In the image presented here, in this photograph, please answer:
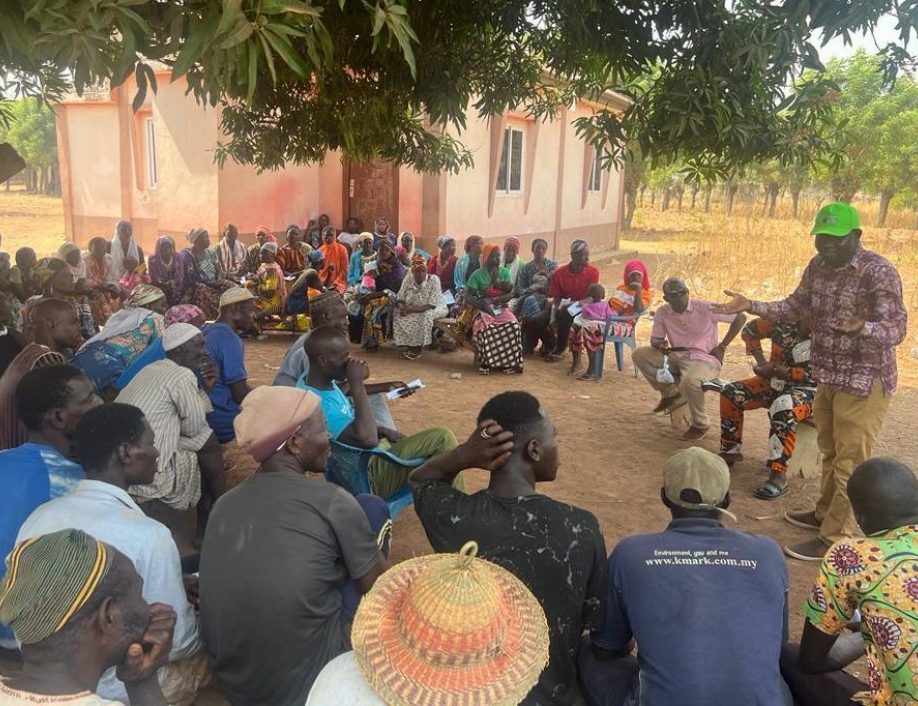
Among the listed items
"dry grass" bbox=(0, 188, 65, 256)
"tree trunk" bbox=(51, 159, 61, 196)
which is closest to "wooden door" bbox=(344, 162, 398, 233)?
"dry grass" bbox=(0, 188, 65, 256)

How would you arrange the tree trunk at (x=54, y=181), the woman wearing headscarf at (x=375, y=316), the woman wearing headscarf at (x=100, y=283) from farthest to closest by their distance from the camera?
the tree trunk at (x=54, y=181) < the woman wearing headscarf at (x=375, y=316) < the woman wearing headscarf at (x=100, y=283)

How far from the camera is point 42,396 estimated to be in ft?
9.91

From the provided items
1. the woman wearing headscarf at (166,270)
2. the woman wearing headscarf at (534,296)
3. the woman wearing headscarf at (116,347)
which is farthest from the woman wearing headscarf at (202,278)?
the woman wearing headscarf at (116,347)

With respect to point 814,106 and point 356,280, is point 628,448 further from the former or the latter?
point 356,280

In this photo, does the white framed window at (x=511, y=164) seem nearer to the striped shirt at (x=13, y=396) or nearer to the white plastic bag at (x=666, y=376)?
the white plastic bag at (x=666, y=376)

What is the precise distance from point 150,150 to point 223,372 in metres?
10.9

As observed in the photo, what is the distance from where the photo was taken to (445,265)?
10.1m

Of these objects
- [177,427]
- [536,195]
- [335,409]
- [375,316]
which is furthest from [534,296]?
[536,195]

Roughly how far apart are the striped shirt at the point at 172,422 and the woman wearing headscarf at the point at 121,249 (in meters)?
6.38

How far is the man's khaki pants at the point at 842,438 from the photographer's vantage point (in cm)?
408

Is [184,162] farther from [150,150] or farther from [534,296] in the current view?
[534,296]

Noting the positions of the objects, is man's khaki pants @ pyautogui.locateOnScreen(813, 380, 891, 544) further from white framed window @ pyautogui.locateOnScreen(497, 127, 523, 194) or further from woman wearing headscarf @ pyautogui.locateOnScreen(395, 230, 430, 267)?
white framed window @ pyautogui.locateOnScreen(497, 127, 523, 194)

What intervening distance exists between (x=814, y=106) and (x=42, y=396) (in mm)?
3805

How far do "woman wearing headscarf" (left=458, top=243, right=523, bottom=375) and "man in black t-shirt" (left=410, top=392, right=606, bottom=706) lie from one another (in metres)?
5.75
